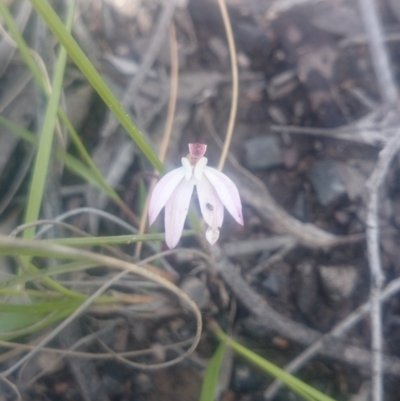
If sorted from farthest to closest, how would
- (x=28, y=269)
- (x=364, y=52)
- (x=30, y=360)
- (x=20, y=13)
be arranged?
(x=364, y=52), (x=20, y=13), (x=30, y=360), (x=28, y=269)

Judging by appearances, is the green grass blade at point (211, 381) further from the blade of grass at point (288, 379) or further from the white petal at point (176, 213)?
the white petal at point (176, 213)

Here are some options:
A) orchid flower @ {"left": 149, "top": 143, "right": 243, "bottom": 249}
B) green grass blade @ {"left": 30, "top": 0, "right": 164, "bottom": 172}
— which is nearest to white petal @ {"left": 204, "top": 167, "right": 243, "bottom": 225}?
orchid flower @ {"left": 149, "top": 143, "right": 243, "bottom": 249}

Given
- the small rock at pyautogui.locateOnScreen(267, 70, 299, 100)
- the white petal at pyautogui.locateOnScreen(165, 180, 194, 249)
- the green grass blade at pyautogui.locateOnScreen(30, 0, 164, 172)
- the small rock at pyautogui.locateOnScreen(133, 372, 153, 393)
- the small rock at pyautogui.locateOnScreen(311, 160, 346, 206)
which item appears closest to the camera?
the green grass blade at pyautogui.locateOnScreen(30, 0, 164, 172)

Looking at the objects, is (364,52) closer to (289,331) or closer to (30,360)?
(289,331)

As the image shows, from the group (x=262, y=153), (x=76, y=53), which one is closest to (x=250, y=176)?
(x=262, y=153)

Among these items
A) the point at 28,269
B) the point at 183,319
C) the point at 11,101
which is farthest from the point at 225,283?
the point at 11,101

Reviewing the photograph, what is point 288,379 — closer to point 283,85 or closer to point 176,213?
point 176,213

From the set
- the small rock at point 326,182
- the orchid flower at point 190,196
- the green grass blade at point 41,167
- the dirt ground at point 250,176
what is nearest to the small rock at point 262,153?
the dirt ground at point 250,176

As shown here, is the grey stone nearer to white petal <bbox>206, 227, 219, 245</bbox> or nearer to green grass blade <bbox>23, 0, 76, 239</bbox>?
white petal <bbox>206, 227, 219, 245</bbox>
